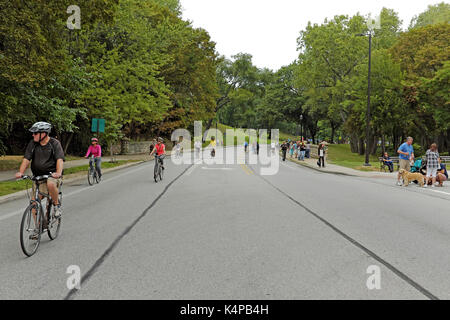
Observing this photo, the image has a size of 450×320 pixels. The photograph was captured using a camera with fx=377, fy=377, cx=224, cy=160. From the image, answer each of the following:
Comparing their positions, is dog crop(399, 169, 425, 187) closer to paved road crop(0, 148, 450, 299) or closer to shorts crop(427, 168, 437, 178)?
shorts crop(427, 168, 437, 178)

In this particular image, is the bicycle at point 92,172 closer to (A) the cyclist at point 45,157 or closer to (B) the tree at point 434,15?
(A) the cyclist at point 45,157

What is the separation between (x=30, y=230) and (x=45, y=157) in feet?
3.66


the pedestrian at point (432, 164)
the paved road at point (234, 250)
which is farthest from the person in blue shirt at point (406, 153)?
the paved road at point (234, 250)

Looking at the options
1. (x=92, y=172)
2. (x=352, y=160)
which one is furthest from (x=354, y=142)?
(x=92, y=172)

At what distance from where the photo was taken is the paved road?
3.96 m

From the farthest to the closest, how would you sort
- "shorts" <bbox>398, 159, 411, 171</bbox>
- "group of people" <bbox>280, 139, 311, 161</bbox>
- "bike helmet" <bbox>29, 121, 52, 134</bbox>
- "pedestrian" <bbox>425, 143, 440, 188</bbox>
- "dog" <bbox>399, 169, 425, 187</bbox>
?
"group of people" <bbox>280, 139, 311, 161</bbox>
"shorts" <bbox>398, 159, 411, 171</bbox>
"pedestrian" <bbox>425, 143, 440, 188</bbox>
"dog" <bbox>399, 169, 425, 187</bbox>
"bike helmet" <bbox>29, 121, 52, 134</bbox>

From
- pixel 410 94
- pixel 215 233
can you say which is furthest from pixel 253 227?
pixel 410 94

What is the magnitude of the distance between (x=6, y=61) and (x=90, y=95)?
11.1 metres

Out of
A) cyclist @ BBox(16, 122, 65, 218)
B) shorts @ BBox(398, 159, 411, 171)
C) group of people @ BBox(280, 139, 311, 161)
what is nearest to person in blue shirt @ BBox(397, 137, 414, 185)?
shorts @ BBox(398, 159, 411, 171)

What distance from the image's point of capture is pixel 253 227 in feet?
22.9

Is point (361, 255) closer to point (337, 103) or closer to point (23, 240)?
point (23, 240)

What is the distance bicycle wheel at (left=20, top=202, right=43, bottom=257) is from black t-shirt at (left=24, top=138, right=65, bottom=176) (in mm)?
529

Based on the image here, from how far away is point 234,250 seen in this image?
17.9 feet

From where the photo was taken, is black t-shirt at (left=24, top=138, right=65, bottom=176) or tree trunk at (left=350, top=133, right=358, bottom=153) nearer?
black t-shirt at (left=24, top=138, right=65, bottom=176)
